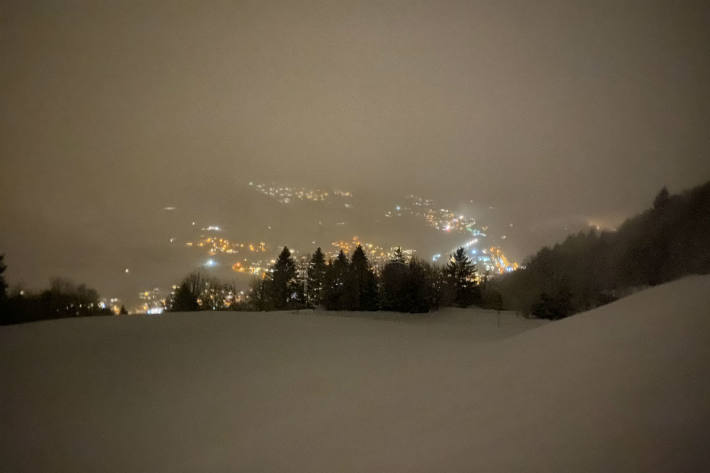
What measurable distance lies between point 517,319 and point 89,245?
53415mm

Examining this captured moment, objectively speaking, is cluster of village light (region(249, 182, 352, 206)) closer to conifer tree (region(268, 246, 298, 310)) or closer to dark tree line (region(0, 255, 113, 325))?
conifer tree (region(268, 246, 298, 310))

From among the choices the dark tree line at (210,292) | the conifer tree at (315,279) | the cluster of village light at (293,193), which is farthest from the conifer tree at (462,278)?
the cluster of village light at (293,193)

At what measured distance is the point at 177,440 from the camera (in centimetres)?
583

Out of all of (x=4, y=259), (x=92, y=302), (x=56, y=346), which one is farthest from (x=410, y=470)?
(x=92, y=302)

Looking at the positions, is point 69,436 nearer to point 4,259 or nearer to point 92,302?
point 4,259

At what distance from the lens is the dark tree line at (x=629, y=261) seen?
63.1 feet

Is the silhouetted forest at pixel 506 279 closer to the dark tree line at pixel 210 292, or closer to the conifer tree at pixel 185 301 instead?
the conifer tree at pixel 185 301

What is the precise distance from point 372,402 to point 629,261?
2297 cm

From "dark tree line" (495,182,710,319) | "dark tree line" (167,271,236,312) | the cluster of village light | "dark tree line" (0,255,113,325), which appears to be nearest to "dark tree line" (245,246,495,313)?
"dark tree line" (495,182,710,319)

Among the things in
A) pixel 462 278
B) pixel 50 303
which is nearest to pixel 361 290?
pixel 462 278

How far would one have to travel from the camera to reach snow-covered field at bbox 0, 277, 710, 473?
9.46 ft

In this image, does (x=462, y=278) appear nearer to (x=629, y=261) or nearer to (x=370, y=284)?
(x=370, y=284)

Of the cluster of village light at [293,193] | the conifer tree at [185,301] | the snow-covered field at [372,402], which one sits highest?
the cluster of village light at [293,193]

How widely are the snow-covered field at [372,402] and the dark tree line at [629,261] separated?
49.1 ft
